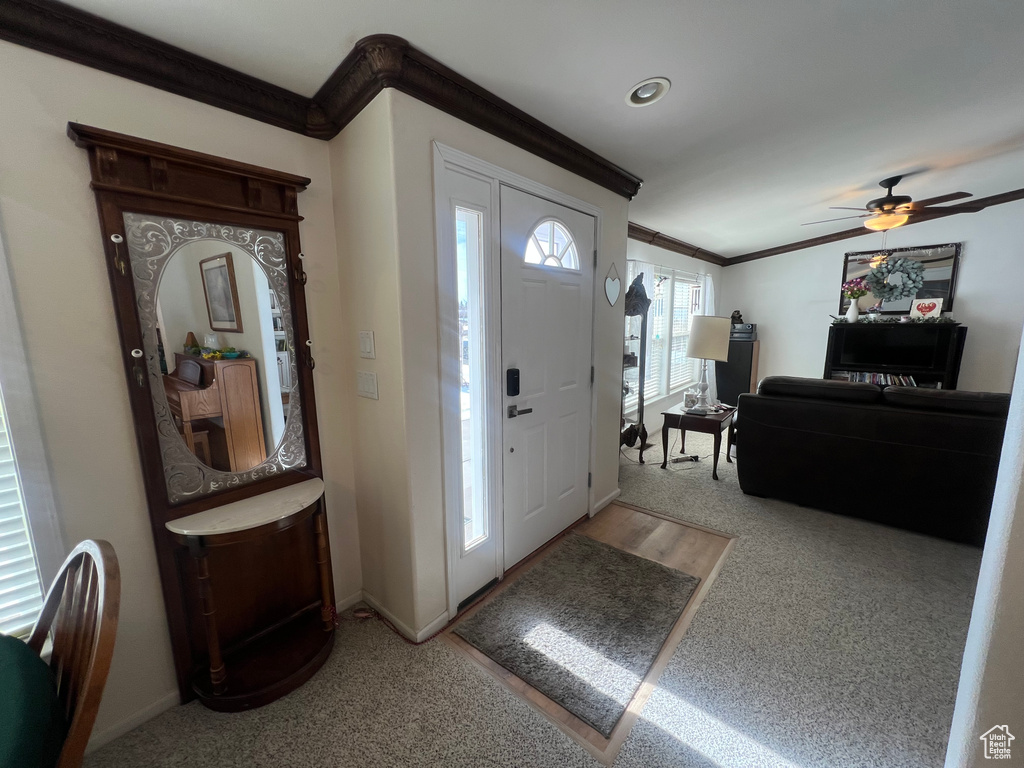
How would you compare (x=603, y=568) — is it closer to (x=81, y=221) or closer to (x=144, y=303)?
(x=144, y=303)

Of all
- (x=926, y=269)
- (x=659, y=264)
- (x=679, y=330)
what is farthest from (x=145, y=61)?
(x=926, y=269)

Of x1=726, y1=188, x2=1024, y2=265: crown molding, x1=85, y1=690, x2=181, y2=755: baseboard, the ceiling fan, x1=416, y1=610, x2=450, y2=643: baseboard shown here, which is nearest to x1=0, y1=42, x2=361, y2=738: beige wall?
x1=85, y1=690, x2=181, y2=755: baseboard

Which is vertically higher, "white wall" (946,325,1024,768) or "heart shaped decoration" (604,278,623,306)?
"heart shaped decoration" (604,278,623,306)

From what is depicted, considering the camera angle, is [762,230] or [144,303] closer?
[144,303]

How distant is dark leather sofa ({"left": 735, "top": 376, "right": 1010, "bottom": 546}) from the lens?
2395 millimetres

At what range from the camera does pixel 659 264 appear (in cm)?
466

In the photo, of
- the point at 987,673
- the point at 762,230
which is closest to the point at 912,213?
the point at 762,230

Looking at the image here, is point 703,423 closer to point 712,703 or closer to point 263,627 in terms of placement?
point 712,703

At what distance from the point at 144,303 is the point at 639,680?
2.32 metres

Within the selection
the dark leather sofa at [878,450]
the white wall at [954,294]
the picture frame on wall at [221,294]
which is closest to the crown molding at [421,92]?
the picture frame on wall at [221,294]

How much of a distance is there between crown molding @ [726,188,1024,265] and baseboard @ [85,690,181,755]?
5498 mm

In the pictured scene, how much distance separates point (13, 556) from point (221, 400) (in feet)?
2.25

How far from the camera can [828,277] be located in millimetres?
5406

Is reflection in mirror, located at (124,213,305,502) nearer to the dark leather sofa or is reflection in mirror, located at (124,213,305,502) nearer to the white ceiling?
the white ceiling
